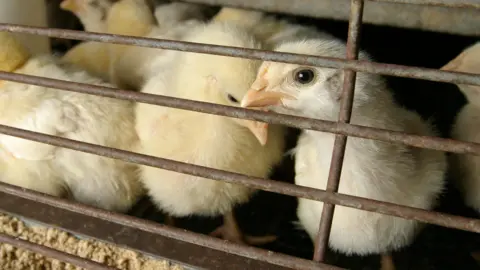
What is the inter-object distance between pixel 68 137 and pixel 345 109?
2.40ft

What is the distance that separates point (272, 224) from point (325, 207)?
63 centimetres

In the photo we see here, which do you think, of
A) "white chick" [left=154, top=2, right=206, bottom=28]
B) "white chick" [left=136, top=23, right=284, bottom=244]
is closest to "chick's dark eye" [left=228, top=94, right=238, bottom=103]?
"white chick" [left=136, top=23, right=284, bottom=244]

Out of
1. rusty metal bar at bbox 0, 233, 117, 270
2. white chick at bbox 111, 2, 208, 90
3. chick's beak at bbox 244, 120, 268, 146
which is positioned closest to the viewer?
rusty metal bar at bbox 0, 233, 117, 270

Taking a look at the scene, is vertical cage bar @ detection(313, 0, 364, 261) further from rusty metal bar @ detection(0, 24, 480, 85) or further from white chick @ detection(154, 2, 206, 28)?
white chick @ detection(154, 2, 206, 28)

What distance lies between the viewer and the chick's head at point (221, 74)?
1.10 m

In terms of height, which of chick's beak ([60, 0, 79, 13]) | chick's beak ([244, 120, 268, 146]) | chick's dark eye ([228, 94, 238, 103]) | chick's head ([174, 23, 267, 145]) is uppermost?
chick's beak ([60, 0, 79, 13])

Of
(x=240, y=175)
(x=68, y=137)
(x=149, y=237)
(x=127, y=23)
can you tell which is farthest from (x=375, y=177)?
(x=127, y=23)

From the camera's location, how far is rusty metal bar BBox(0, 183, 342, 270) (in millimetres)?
814

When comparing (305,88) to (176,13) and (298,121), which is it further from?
(176,13)

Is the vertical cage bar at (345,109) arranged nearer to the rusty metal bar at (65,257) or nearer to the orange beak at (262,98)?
the orange beak at (262,98)

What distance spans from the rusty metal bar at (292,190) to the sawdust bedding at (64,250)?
A: 1.06 feet

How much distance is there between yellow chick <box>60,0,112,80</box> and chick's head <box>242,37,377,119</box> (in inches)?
29.6

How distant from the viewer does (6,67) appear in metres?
1.30

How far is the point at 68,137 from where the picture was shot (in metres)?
1.20
